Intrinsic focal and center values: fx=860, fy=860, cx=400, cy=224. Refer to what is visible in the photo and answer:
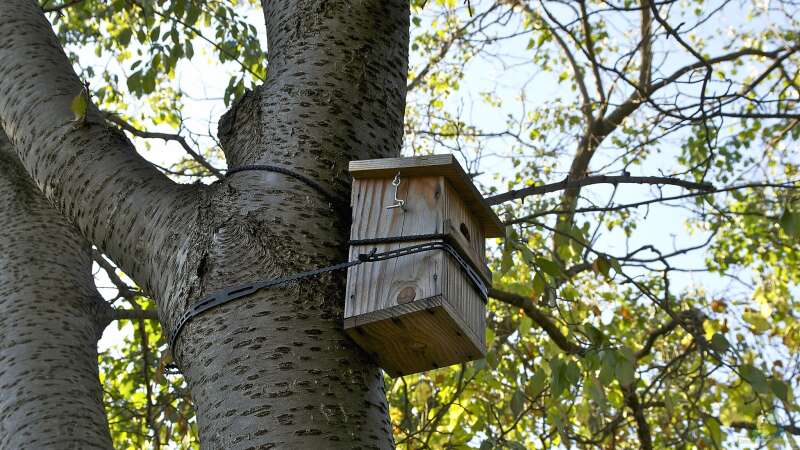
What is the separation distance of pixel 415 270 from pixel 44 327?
4.65 ft

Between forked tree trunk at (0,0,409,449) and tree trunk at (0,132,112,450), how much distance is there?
1.92 ft

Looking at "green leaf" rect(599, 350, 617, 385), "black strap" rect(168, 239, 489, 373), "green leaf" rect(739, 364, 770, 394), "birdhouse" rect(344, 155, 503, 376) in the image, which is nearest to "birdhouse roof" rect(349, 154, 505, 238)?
"birdhouse" rect(344, 155, 503, 376)

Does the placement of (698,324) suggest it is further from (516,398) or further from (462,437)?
(516,398)

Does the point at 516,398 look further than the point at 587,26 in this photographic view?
No

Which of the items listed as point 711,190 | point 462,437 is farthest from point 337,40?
point 462,437

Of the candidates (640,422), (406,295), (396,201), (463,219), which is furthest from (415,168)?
(640,422)

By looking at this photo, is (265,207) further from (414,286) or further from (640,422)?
(640,422)

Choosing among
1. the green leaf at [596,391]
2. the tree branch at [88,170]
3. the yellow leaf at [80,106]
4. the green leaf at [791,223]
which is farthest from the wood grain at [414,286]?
the green leaf at [791,223]

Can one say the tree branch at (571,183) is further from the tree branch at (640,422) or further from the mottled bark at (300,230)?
the tree branch at (640,422)

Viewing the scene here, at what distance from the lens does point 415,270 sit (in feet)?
5.67

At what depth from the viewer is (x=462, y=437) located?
16.2 feet

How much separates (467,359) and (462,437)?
313 cm

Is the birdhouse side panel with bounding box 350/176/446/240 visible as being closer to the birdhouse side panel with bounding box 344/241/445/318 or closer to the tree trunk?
the birdhouse side panel with bounding box 344/241/445/318

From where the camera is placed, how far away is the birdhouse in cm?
168
